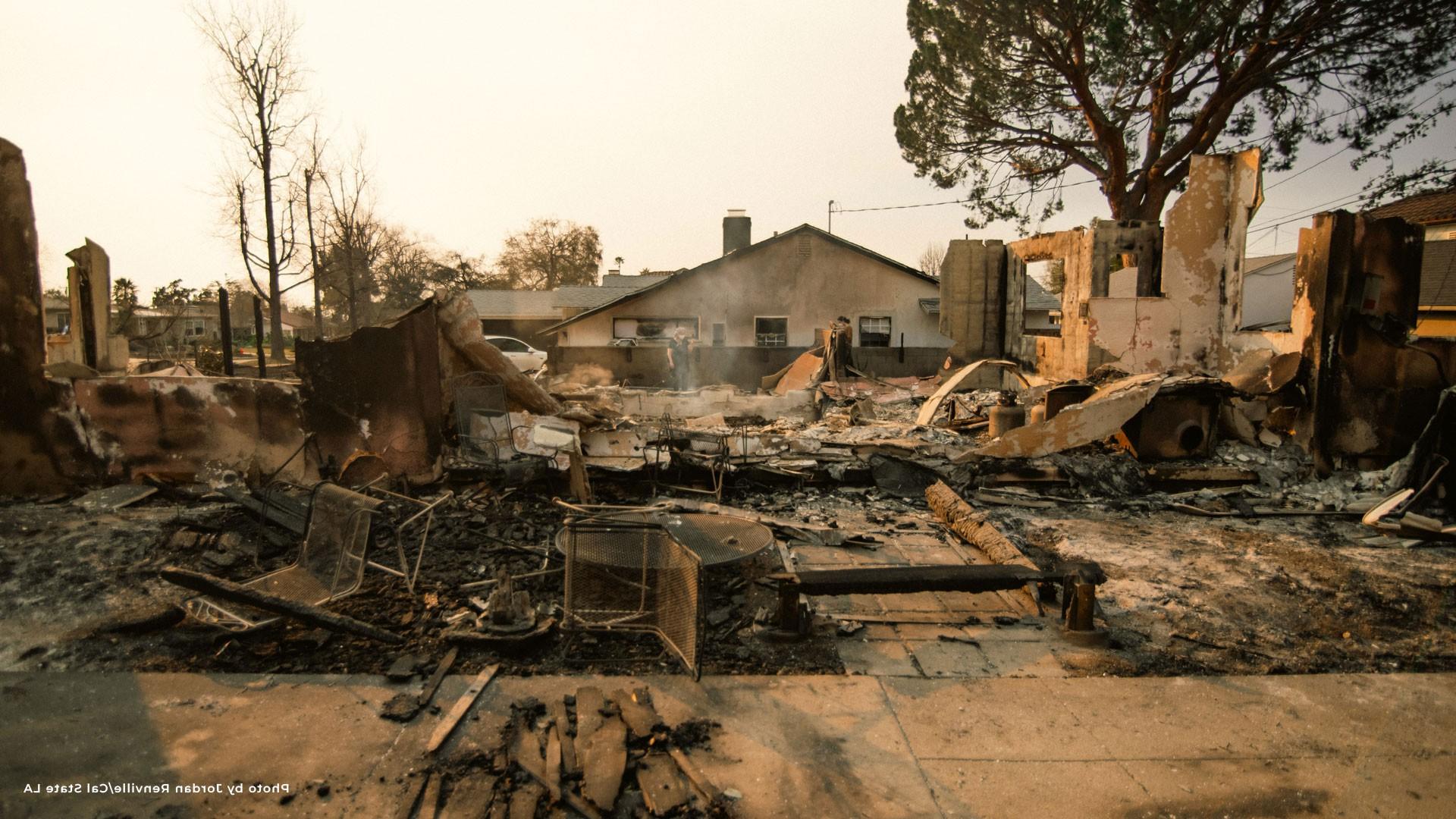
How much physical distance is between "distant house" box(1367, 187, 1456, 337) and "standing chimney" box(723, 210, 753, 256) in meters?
18.4

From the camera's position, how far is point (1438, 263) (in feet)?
60.2

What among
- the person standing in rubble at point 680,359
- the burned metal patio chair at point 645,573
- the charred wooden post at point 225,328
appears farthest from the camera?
the person standing in rubble at point 680,359

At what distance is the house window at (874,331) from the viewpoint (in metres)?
24.8

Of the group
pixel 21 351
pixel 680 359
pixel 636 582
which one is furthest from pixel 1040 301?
pixel 21 351

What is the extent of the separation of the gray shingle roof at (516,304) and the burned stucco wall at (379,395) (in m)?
26.4

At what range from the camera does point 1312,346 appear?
824 cm

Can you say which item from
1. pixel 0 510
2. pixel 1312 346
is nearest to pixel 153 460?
pixel 0 510

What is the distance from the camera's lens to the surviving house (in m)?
24.2

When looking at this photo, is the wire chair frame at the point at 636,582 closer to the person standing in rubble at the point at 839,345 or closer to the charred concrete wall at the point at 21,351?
the charred concrete wall at the point at 21,351

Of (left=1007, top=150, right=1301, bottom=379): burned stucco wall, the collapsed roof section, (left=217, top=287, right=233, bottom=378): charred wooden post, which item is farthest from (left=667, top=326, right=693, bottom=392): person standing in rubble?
(left=217, top=287, right=233, bottom=378): charred wooden post

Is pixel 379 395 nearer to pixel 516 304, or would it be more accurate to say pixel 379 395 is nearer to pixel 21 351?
pixel 21 351

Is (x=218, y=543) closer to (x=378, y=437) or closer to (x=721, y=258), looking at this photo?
(x=378, y=437)

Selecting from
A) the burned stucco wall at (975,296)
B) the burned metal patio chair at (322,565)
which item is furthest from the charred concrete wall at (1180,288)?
the burned metal patio chair at (322,565)

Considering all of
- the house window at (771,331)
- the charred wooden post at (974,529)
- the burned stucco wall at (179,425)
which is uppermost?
the house window at (771,331)
